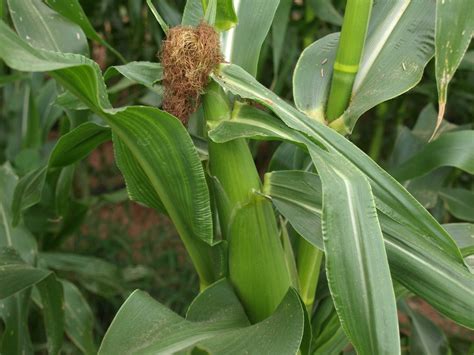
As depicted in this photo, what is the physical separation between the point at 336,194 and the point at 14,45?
22cm

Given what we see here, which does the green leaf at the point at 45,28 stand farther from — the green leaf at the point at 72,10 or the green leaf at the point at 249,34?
the green leaf at the point at 249,34

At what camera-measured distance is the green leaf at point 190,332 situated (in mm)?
510

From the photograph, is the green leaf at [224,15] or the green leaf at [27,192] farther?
the green leaf at [27,192]

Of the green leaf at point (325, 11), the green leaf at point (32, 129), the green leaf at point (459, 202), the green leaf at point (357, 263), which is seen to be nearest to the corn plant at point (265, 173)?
the green leaf at point (357, 263)

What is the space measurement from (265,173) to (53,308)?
1.09 feet

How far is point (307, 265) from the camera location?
2.17ft

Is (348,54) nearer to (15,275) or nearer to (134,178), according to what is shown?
(134,178)

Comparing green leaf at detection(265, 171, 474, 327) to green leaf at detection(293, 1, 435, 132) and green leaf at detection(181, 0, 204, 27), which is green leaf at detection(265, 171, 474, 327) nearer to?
green leaf at detection(293, 1, 435, 132)

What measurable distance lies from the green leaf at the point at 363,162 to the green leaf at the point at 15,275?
1.10 feet

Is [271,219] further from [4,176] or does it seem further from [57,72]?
[4,176]

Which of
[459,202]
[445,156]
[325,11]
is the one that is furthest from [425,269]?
[325,11]

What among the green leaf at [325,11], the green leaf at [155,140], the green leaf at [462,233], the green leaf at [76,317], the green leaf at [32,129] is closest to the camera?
the green leaf at [155,140]

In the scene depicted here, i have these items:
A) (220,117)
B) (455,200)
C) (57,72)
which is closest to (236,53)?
Result: (220,117)

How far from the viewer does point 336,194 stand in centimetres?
44
